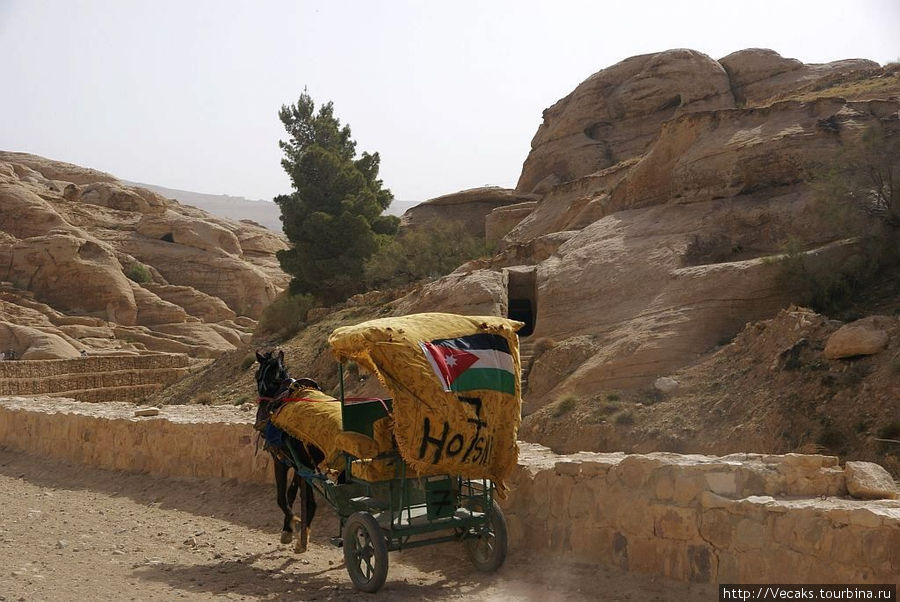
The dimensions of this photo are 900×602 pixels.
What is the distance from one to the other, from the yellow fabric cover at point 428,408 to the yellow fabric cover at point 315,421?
1106mm

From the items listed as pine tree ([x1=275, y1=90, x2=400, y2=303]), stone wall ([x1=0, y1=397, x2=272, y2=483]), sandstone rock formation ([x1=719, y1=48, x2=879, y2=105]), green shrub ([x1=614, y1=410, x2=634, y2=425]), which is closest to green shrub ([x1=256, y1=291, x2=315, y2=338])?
pine tree ([x1=275, y1=90, x2=400, y2=303])

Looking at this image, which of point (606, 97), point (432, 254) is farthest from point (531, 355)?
point (606, 97)

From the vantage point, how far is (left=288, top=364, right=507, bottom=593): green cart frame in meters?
6.94

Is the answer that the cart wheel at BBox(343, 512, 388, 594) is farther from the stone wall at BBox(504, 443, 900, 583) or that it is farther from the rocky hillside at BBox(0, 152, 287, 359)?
the rocky hillside at BBox(0, 152, 287, 359)

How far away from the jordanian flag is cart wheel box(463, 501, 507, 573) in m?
1.10

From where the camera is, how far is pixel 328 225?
108 ft

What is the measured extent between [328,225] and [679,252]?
58.8 feet

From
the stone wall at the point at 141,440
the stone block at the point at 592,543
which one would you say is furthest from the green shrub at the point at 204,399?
the stone block at the point at 592,543

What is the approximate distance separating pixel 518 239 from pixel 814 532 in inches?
938

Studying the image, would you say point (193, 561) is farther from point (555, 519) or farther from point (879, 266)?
point (879, 266)

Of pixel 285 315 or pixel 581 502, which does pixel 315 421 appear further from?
pixel 285 315

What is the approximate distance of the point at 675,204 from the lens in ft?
66.0

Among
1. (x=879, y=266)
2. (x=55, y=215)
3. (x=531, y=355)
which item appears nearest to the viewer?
(x=879, y=266)

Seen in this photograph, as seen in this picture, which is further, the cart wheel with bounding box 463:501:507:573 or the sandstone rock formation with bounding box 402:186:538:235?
the sandstone rock formation with bounding box 402:186:538:235
